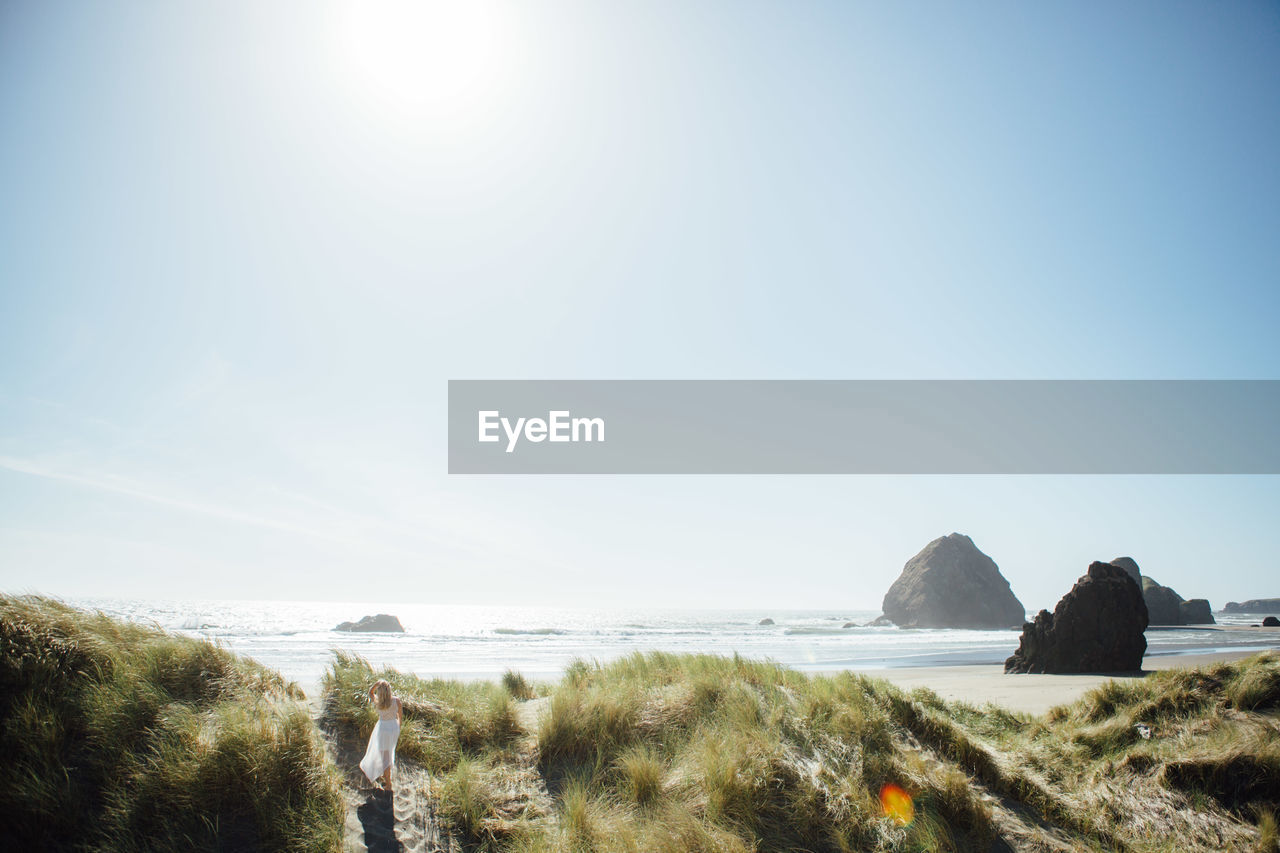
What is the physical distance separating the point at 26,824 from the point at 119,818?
65 cm

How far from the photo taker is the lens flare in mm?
5702

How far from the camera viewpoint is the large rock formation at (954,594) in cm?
8650

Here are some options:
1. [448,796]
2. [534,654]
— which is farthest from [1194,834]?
[534,654]

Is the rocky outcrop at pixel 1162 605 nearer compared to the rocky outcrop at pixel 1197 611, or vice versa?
the rocky outcrop at pixel 1162 605

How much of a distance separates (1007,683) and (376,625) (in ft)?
151

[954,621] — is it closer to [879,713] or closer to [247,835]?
[879,713]

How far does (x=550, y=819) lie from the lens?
19.3 ft

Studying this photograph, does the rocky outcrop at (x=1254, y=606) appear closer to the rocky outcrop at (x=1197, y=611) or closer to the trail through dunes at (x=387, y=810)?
the rocky outcrop at (x=1197, y=611)

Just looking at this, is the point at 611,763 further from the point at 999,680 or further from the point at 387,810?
the point at 999,680

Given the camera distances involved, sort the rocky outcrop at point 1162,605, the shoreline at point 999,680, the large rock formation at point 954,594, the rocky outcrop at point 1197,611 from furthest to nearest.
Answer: the large rock formation at point 954,594, the rocky outcrop at point 1197,611, the rocky outcrop at point 1162,605, the shoreline at point 999,680

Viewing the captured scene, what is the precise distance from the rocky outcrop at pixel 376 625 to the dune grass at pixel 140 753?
146 ft

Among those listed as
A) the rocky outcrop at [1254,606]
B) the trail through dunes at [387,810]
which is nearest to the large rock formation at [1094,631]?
the trail through dunes at [387,810]

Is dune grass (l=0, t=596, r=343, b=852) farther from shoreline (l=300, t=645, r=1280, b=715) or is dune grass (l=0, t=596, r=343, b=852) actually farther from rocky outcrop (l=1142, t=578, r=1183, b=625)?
rocky outcrop (l=1142, t=578, r=1183, b=625)

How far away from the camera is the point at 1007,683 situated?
17891mm
